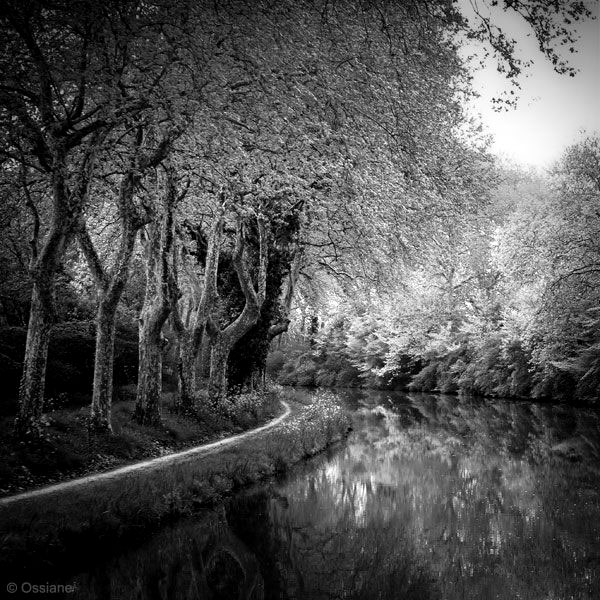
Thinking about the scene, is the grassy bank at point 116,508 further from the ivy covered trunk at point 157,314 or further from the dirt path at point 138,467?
the ivy covered trunk at point 157,314

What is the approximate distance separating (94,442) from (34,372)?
84.9 inches

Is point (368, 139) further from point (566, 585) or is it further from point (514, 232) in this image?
point (514, 232)

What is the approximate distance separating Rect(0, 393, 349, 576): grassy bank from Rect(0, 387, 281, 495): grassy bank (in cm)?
108

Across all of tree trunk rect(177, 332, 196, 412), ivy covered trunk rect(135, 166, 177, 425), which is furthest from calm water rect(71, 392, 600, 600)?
tree trunk rect(177, 332, 196, 412)

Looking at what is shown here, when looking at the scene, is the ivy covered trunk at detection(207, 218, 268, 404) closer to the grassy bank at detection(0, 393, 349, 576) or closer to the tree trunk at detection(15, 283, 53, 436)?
the grassy bank at detection(0, 393, 349, 576)

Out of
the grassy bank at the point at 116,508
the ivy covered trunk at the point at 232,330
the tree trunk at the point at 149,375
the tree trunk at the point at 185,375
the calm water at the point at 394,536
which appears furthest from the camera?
the ivy covered trunk at the point at 232,330

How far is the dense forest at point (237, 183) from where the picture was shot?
8.99 meters

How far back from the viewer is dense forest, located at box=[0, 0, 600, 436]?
8.99 m

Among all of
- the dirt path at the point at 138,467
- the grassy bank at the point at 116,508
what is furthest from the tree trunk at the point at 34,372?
the grassy bank at the point at 116,508

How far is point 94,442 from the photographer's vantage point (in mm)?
10844

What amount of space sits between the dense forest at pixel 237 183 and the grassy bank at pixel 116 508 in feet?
8.15

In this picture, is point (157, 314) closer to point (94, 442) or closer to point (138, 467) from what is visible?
point (94, 442)

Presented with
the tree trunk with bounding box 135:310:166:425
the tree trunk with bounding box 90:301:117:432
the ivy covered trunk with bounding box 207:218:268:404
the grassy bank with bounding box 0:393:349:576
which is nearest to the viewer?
the grassy bank with bounding box 0:393:349:576

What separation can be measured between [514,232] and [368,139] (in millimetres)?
20623
